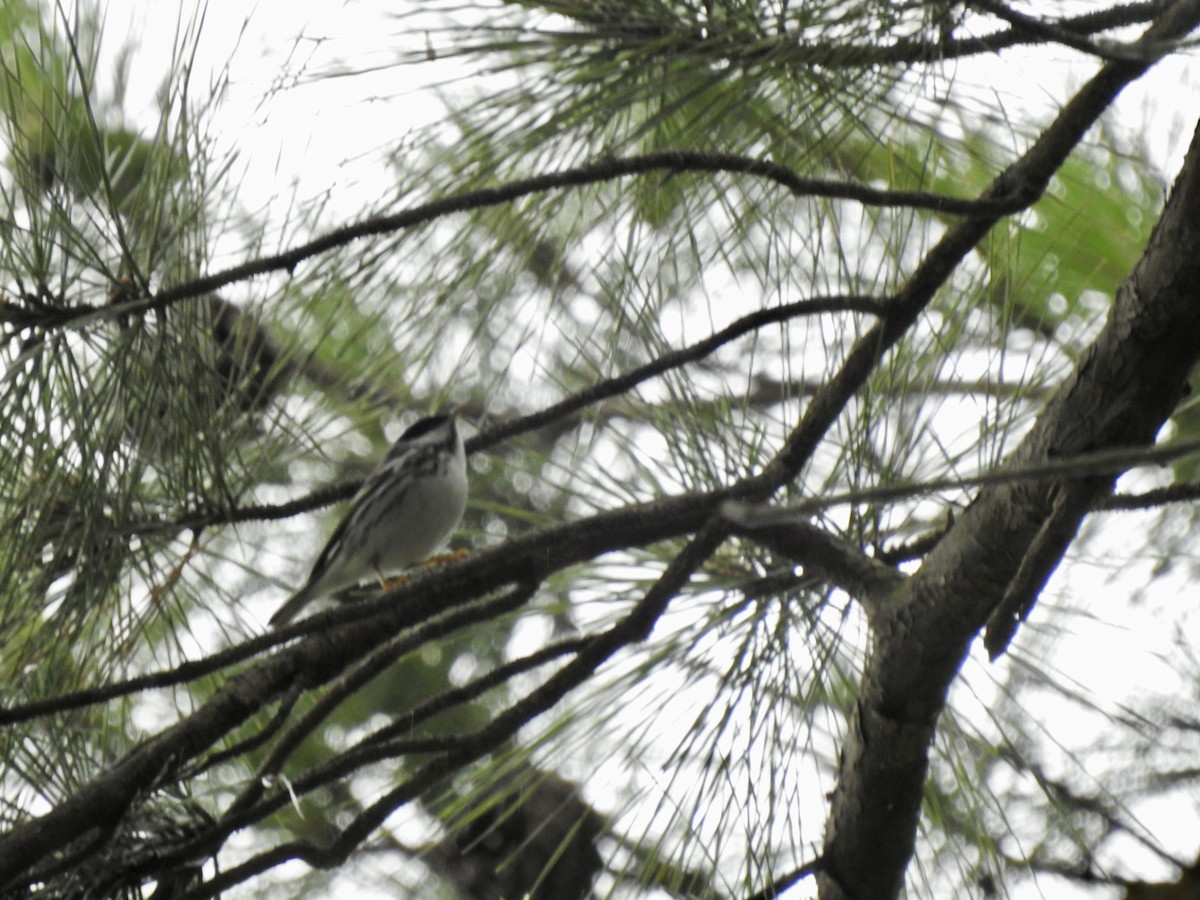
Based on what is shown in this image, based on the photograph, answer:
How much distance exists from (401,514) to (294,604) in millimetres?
329

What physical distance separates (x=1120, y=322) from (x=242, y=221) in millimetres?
1054

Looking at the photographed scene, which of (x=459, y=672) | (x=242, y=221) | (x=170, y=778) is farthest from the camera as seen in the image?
(x=459, y=672)

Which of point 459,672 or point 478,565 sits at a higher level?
point 459,672

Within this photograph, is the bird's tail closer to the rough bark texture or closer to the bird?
the bird

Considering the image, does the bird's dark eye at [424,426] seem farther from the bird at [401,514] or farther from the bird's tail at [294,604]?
the bird's tail at [294,604]

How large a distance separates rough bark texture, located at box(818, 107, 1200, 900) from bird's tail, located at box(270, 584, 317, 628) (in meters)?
1.55

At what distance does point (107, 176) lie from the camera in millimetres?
1442

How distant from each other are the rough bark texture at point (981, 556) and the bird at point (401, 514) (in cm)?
126

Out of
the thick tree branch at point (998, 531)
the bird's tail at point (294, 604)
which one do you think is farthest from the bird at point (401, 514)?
the thick tree branch at point (998, 531)

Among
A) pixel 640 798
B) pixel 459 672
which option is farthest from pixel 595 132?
pixel 459 672

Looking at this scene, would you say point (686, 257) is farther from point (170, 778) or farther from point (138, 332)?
point (170, 778)

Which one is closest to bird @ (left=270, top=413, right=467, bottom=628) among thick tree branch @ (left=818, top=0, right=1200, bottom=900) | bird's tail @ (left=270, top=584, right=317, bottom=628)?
bird's tail @ (left=270, top=584, right=317, bottom=628)

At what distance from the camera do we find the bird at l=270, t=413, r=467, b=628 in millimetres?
2680

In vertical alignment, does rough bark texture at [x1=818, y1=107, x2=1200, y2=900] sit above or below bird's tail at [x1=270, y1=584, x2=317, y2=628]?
below
